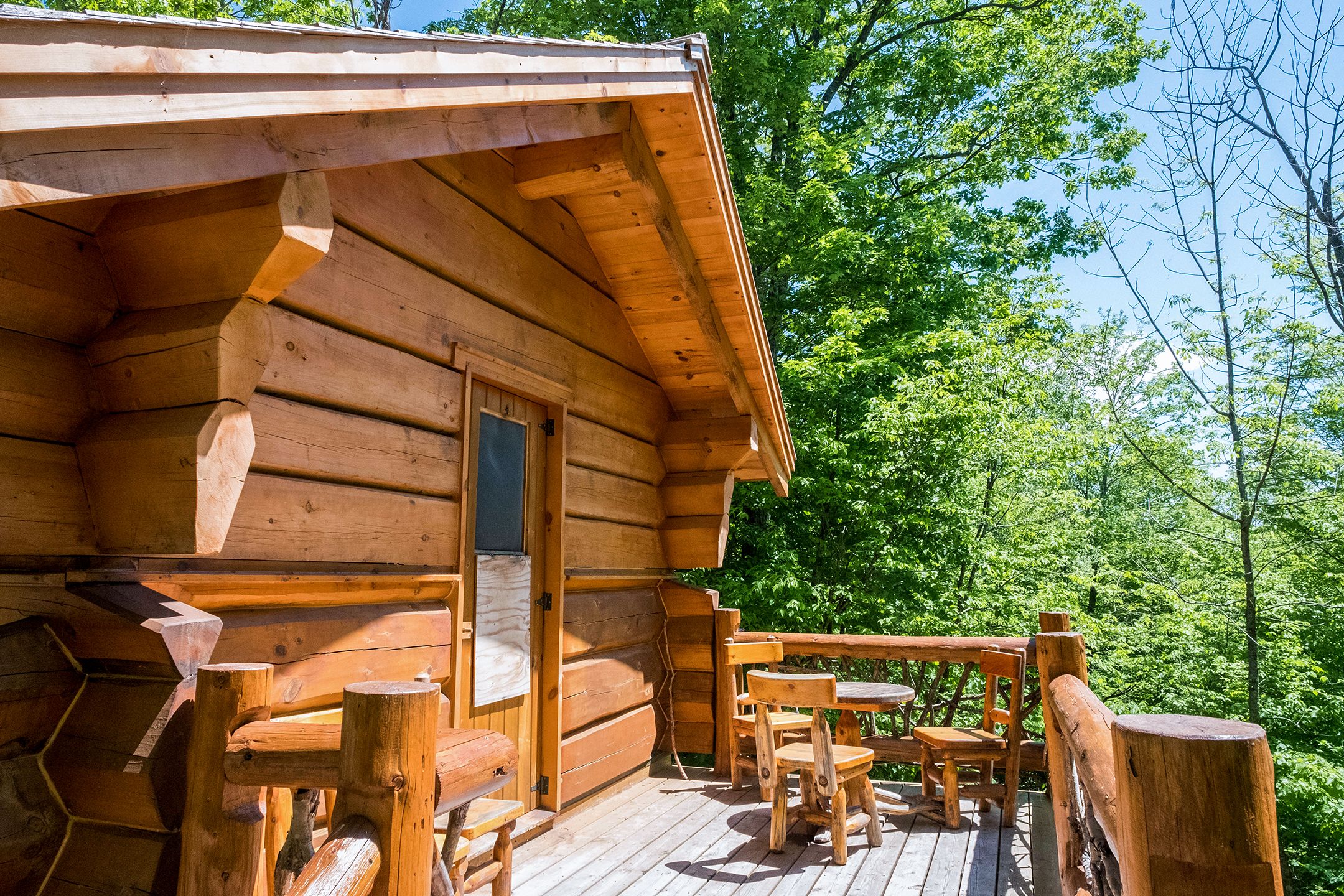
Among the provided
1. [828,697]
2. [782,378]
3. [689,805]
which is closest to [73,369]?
[828,697]

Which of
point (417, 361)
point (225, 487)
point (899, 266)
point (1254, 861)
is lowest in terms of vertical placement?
point (1254, 861)

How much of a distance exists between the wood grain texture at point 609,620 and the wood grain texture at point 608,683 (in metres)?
0.07

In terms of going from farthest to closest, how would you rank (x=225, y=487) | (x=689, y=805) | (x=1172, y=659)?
(x=1172, y=659), (x=689, y=805), (x=225, y=487)

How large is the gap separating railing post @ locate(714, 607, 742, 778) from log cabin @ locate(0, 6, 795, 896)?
1084 millimetres

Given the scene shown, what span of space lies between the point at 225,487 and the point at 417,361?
1.45m

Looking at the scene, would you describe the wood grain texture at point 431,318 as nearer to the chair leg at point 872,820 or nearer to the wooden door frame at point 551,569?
the wooden door frame at point 551,569

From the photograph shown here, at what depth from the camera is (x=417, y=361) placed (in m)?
3.65

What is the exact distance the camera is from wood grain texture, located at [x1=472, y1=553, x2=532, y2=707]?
13.8 feet

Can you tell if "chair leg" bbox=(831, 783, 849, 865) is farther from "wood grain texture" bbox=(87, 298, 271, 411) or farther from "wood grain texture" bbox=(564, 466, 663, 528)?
"wood grain texture" bbox=(87, 298, 271, 411)

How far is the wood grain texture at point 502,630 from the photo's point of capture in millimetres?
4215

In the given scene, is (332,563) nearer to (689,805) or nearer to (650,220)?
(650,220)

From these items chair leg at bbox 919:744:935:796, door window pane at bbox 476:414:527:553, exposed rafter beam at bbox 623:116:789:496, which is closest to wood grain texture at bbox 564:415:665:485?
door window pane at bbox 476:414:527:553

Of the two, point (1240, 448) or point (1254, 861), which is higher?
point (1240, 448)

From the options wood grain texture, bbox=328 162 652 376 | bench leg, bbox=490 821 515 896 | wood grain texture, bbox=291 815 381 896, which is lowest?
bench leg, bbox=490 821 515 896
